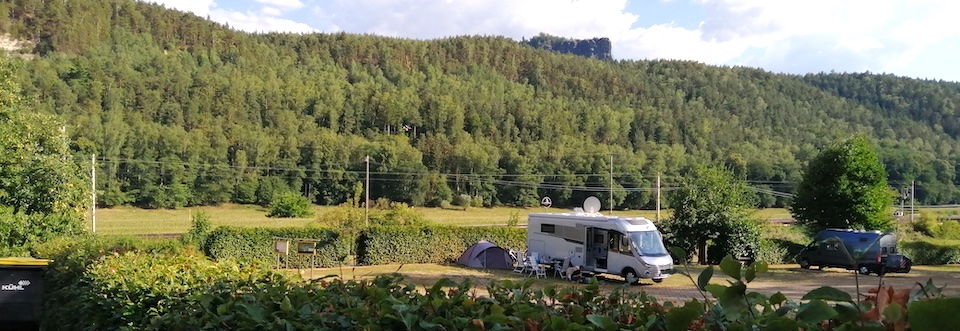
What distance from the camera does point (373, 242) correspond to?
23.2 metres

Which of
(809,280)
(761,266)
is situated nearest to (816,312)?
(761,266)

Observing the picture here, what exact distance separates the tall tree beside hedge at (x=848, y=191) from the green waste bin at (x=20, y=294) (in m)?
26.1

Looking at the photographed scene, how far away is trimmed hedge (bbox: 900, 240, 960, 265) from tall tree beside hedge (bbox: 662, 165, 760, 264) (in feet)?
28.8

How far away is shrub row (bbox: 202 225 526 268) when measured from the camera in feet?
70.3

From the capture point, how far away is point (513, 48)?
113 meters

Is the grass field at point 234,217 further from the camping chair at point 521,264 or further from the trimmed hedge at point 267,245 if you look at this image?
the camping chair at point 521,264

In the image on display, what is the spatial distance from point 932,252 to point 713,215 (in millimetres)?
11058

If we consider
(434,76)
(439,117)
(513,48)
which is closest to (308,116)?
(439,117)

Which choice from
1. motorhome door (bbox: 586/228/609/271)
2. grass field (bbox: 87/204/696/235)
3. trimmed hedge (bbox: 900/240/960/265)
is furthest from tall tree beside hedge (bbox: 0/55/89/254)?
trimmed hedge (bbox: 900/240/960/265)

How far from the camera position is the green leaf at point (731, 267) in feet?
3.46

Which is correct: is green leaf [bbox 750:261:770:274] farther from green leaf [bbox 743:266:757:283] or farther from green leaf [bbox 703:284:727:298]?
green leaf [bbox 703:284:727:298]

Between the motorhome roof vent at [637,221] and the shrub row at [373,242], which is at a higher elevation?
the motorhome roof vent at [637,221]

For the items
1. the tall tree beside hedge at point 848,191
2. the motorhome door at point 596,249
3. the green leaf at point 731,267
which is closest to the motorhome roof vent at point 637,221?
the motorhome door at point 596,249

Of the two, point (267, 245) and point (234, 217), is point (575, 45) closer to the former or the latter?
point (234, 217)
